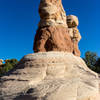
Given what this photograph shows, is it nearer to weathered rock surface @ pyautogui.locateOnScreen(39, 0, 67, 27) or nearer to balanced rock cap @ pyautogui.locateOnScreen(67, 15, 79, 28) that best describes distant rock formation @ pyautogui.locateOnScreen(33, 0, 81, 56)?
weathered rock surface @ pyautogui.locateOnScreen(39, 0, 67, 27)

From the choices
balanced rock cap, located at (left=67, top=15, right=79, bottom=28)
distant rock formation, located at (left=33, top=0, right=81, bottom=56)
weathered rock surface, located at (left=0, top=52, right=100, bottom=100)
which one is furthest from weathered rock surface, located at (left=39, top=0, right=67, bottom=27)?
balanced rock cap, located at (left=67, top=15, right=79, bottom=28)

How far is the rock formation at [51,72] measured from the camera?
209 inches

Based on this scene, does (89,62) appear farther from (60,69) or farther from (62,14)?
(60,69)

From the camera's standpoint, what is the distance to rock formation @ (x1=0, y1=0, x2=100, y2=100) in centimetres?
531

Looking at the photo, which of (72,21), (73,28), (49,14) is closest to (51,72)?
(49,14)

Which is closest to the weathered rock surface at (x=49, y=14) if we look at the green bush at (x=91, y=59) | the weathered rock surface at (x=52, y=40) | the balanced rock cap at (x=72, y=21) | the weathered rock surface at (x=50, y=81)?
the weathered rock surface at (x=52, y=40)

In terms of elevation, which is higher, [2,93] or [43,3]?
[43,3]

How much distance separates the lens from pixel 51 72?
6.81 meters

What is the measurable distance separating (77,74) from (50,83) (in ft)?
4.79

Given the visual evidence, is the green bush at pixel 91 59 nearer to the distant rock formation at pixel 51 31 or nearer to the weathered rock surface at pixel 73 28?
the weathered rock surface at pixel 73 28

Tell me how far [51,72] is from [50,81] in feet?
2.32

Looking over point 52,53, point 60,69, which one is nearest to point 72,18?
point 52,53

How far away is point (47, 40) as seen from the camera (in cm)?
869

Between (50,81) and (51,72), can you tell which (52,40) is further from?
(50,81)
